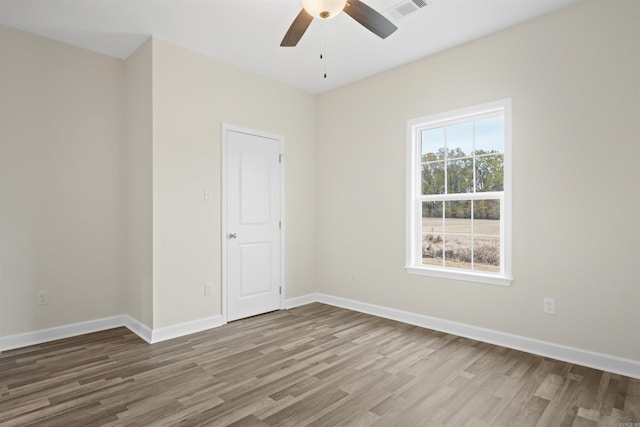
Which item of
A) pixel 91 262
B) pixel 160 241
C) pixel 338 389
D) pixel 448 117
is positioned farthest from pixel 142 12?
pixel 338 389

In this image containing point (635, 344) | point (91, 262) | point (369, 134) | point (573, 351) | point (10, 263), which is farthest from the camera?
point (369, 134)

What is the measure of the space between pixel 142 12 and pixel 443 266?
3.73 m

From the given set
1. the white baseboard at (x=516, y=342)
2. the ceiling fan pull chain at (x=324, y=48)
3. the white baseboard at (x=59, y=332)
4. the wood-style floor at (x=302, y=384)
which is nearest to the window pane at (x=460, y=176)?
the white baseboard at (x=516, y=342)

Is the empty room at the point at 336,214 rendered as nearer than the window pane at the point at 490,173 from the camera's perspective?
Yes

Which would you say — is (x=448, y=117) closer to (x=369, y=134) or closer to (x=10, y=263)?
(x=369, y=134)

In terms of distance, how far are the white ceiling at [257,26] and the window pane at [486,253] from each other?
1990 mm

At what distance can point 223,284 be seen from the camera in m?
A: 3.93

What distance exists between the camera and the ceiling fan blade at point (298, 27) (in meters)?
2.37

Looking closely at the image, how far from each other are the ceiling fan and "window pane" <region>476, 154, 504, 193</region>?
171 centimetres

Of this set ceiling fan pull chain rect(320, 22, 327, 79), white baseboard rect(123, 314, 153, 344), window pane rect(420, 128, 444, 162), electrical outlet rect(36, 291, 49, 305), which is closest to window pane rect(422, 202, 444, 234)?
window pane rect(420, 128, 444, 162)

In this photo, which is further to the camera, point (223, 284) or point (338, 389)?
point (223, 284)

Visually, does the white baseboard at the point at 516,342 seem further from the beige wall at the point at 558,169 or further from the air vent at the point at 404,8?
the air vent at the point at 404,8

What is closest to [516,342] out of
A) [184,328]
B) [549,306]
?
[549,306]

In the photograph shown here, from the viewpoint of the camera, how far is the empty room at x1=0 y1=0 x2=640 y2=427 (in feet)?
8.17
